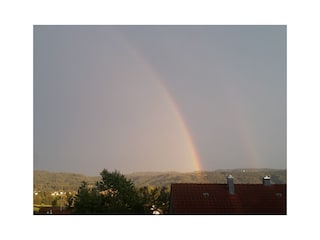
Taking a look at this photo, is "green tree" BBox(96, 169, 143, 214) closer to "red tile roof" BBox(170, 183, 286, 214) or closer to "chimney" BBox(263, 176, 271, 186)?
"red tile roof" BBox(170, 183, 286, 214)

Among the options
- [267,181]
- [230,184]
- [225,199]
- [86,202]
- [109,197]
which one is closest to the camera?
[86,202]

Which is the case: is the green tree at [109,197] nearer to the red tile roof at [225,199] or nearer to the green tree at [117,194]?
the green tree at [117,194]

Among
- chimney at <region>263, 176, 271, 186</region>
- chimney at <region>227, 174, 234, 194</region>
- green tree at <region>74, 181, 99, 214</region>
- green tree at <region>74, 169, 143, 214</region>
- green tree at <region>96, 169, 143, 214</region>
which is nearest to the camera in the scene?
green tree at <region>74, 181, 99, 214</region>

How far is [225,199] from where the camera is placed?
9703 millimetres

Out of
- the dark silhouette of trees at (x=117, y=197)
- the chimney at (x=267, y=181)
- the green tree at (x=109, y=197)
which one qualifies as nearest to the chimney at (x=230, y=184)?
the chimney at (x=267, y=181)

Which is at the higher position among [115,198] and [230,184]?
[230,184]

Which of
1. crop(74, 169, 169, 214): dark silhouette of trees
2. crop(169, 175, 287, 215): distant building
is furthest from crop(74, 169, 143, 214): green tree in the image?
crop(169, 175, 287, 215): distant building

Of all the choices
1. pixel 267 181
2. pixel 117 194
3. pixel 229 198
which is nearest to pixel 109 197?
pixel 117 194

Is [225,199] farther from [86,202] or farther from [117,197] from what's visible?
[86,202]

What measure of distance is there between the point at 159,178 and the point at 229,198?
8.56 feet

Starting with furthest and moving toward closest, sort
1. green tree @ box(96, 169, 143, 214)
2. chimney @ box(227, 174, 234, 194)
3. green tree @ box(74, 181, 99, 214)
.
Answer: chimney @ box(227, 174, 234, 194) < green tree @ box(96, 169, 143, 214) < green tree @ box(74, 181, 99, 214)

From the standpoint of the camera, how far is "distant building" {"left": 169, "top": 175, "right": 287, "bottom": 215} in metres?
9.23
